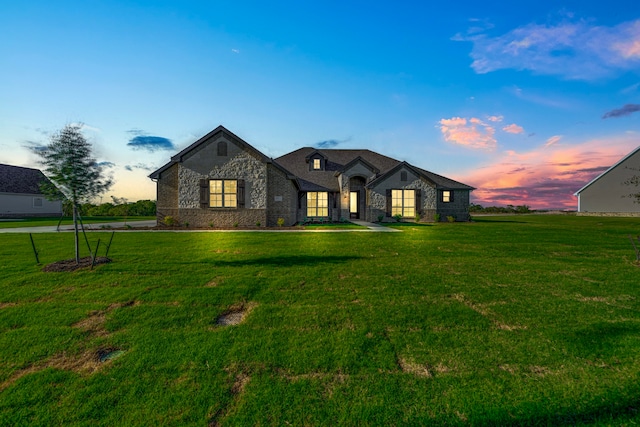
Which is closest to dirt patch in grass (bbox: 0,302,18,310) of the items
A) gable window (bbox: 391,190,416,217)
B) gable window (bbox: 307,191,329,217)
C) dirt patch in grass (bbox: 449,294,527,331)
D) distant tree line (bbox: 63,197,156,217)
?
dirt patch in grass (bbox: 449,294,527,331)

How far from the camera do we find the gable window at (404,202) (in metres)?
26.1

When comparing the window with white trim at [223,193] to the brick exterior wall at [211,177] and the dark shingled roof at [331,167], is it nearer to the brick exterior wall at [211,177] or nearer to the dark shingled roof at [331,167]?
the brick exterior wall at [211,177]

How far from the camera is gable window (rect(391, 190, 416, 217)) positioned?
2609cm

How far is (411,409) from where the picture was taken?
107 inches

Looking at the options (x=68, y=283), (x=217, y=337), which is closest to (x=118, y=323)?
(x=217, y=337)

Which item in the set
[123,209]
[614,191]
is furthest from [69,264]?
[614,191]

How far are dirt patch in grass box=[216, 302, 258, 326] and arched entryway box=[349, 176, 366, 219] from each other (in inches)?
914

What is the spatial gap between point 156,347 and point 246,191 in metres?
17.5

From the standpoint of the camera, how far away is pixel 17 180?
40.0m

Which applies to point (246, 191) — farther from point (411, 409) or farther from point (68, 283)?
point (411, 409)

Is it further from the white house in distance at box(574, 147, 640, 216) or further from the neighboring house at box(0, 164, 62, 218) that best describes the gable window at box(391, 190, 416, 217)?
the neighboring house at box(0, 164, 62, 218)

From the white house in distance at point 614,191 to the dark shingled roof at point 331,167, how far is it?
25.7m

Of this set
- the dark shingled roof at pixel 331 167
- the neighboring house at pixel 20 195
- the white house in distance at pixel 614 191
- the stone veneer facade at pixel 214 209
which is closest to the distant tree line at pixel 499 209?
the white house in distance at pixel 614 191

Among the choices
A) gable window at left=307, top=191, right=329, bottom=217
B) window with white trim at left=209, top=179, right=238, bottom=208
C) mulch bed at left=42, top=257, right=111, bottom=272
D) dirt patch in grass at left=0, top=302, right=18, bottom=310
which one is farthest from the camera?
gable window at left=307, top=191, right=329, bottom=217
